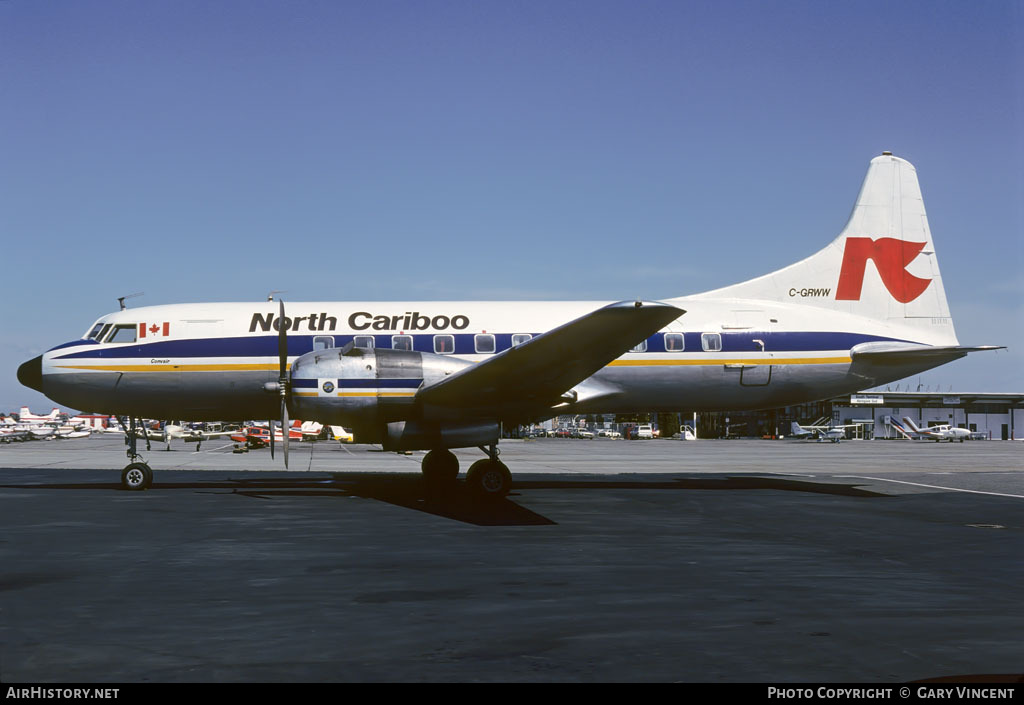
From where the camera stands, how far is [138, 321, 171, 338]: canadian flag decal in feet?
76.3

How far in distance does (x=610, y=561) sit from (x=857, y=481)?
19.1 meters

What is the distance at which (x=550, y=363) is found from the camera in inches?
730

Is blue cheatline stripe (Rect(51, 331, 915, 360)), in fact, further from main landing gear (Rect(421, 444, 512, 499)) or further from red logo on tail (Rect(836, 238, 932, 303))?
red logo on tail (Rect(836, 238, 932, 303))

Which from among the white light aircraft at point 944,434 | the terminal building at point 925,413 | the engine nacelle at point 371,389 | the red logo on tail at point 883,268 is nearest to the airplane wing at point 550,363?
the engine nacelle at point 371,389

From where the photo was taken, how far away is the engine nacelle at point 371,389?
1912 centimetres

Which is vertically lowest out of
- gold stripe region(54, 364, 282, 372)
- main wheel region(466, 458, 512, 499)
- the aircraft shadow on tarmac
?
the aircraft shadow on tarmac

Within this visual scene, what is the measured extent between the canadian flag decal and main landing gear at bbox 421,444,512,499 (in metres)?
7.90

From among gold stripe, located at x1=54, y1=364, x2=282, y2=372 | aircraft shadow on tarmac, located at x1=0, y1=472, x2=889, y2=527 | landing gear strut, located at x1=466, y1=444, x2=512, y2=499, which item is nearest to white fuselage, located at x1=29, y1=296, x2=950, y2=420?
gold stripe, located at x1=54, y1=364, x2=282, y2=372

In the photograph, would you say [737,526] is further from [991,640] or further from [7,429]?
[7,429]

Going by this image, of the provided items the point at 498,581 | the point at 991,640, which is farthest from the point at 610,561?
the point at 991,640

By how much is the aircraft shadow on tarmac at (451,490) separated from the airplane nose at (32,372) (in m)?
2.91

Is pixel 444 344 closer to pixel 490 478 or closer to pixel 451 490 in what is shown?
pixel 451 490

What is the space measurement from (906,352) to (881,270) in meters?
2.99

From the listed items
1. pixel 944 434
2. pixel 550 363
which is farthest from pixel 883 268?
pixel 944 434
